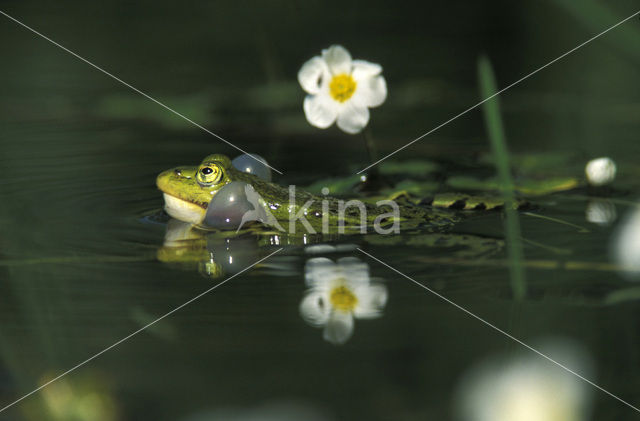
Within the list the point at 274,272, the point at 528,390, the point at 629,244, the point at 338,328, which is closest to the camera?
the point at 528,390

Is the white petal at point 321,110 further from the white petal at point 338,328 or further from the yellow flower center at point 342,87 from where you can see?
the white petal at point 338,328

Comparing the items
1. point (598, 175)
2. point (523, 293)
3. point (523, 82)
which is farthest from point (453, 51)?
point (523, 293)

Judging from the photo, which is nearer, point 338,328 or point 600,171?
point 338,328

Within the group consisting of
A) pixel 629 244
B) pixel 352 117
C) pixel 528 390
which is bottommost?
pixel 528 390

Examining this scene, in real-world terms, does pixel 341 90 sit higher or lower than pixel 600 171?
higher

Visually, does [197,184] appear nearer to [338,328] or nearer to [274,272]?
[274,272]

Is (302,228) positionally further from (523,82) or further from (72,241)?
(523,82)

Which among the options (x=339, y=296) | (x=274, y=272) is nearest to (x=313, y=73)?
(x=274, y=272)
